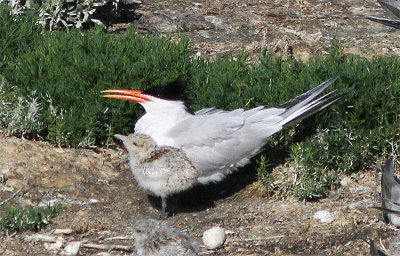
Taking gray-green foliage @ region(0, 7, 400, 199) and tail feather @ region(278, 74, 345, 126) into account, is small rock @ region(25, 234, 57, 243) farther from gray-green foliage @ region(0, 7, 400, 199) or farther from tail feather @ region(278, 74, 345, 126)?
tail feather @ region(278, 74, 345, 126)

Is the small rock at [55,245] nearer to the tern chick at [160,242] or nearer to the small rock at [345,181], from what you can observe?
the tern chick at [160,242]

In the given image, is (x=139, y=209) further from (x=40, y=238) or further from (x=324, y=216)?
(x=324, y=216)

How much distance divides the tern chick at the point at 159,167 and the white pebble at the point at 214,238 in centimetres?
50

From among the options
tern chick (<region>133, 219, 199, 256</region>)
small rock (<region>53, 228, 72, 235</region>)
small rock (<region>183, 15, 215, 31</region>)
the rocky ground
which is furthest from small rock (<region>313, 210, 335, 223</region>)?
small rock (<region>183, 15, 215, 31</region>)

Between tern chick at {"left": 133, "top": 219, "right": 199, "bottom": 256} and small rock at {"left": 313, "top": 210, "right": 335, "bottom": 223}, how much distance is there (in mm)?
1122

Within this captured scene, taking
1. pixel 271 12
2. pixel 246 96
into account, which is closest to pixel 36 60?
pixel 246 96

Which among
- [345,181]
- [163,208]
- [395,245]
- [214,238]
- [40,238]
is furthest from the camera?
[345,181]

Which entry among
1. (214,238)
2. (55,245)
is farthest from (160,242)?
(55,245)

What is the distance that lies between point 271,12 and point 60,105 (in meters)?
3.14

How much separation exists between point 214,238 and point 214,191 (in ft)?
3.22

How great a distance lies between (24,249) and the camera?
15.9 feet

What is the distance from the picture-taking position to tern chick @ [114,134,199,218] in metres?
5.19

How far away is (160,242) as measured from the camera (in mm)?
4273

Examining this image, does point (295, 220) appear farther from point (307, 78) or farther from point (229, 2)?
point (229, 2)
